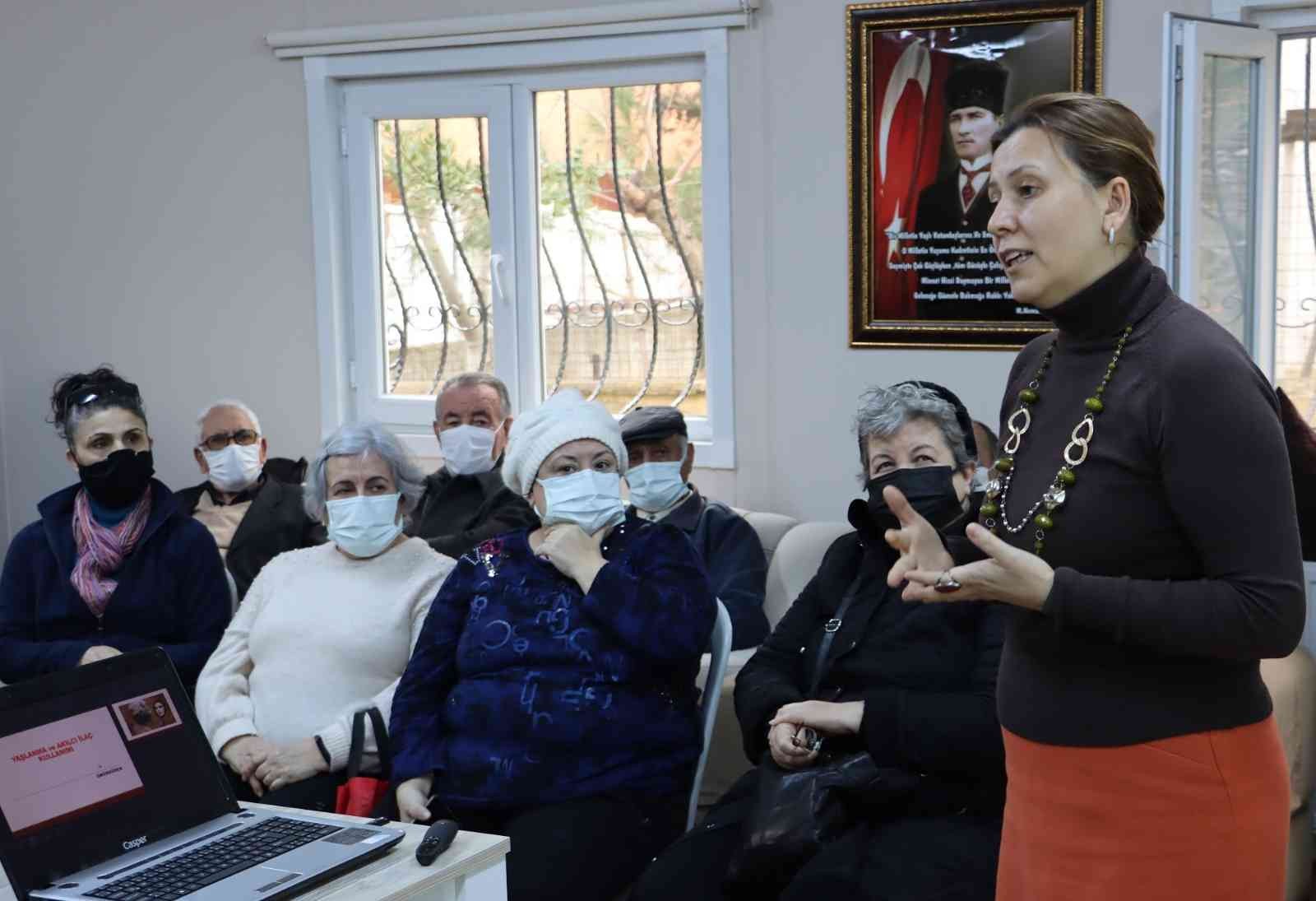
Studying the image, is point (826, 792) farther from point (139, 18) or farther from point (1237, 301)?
point (139, 18)

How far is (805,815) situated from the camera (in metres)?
2.42

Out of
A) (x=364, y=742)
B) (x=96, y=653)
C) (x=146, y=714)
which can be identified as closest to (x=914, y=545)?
(x=146, y=714)

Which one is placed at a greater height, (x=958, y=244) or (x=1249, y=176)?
(x=1249, y=176)

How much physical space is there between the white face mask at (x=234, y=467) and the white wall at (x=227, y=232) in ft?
2.23

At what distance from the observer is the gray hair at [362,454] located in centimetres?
331

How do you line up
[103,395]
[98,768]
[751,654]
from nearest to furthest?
[98,768], [751,654], [103,395]

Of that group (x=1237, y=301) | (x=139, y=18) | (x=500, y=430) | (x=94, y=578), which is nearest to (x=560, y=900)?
(x=94, y=578)

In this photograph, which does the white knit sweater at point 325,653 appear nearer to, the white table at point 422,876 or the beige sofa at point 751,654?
the beige sofa at point 751,654

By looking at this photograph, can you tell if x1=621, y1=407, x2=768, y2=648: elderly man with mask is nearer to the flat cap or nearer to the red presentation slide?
the flat cap

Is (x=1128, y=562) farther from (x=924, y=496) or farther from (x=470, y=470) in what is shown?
(x=470, y=470)

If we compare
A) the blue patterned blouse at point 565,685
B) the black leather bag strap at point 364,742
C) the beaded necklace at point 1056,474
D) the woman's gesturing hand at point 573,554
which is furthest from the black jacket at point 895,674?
the beaded necklace at point 1056,474

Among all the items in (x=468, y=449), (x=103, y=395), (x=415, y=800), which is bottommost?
(x=415, y=800)

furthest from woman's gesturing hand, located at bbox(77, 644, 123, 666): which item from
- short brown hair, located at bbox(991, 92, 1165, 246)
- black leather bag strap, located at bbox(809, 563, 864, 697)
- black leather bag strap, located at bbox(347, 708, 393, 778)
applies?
short brown hair, located at bbox(991, 92, 1165, 246)

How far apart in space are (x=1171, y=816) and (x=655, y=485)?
8.08 ft
